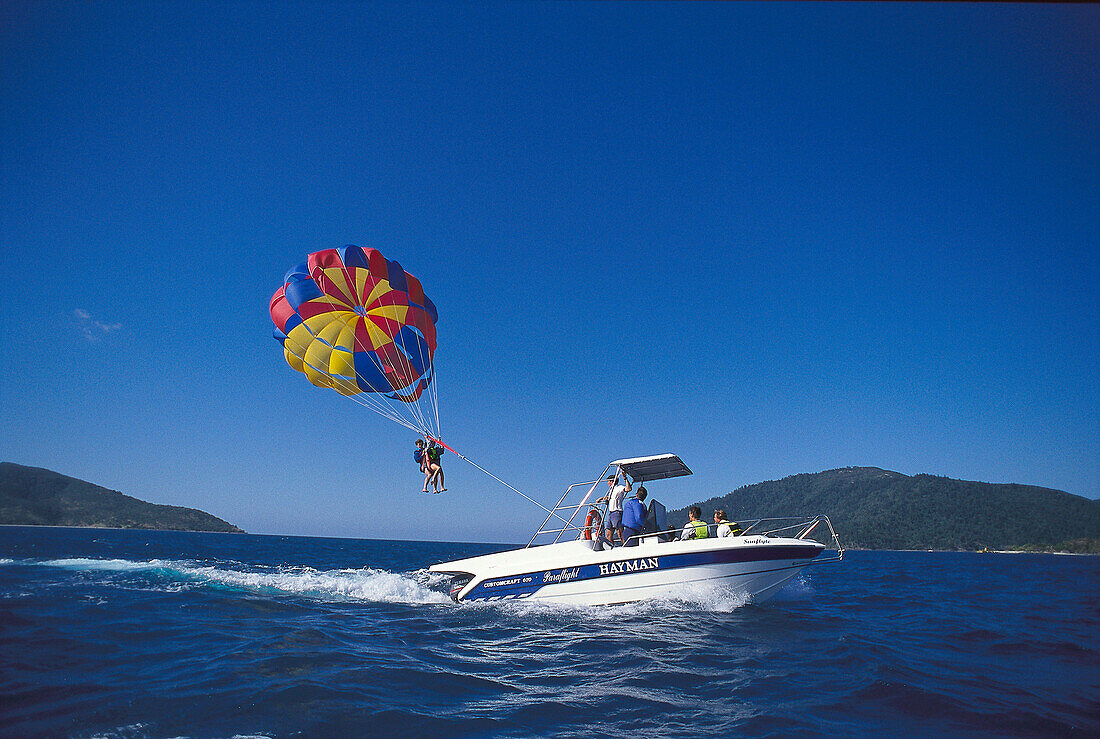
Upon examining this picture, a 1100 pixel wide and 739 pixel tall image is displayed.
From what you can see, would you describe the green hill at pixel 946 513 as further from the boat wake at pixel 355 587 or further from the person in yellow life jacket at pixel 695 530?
the person in yellow life jacket at pixel 695 530

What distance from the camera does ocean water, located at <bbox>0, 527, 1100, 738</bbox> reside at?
443cm

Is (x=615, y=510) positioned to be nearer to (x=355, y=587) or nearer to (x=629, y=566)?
(x=629, y=566)

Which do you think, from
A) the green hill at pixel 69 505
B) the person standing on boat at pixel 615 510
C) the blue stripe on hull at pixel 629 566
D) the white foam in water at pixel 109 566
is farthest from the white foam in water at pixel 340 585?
the green hill at pixel 69 505

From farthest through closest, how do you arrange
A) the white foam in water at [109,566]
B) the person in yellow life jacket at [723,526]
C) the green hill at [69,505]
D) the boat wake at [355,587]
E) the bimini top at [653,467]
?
the green hill at [69,505] → the white foam in water at [109,566] → the bimini top at [653,467] → the person in yellow life jacket at [723,526] → the boat wake at [355,587]

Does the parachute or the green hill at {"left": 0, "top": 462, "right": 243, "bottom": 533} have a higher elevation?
the parachute

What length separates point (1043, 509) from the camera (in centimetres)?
11906

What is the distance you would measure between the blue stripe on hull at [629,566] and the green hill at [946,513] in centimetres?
8420

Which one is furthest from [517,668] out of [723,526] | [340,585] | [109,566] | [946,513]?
[946,513]

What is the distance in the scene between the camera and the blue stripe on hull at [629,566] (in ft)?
32.0

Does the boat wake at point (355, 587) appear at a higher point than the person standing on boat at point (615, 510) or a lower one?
lower

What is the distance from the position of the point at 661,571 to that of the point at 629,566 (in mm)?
608

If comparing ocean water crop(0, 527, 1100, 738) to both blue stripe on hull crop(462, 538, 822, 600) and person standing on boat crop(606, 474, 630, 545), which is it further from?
person standing on boat crop(606, 474, 630, 545)

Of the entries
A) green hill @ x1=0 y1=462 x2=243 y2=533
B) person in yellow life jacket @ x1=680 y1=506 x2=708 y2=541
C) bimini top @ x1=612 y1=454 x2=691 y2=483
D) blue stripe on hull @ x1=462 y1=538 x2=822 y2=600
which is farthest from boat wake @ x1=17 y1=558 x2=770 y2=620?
green hill @ x1=0 y1=462 x2=243 y2=533

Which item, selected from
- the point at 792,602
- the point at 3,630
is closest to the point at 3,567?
the point at 3,630
